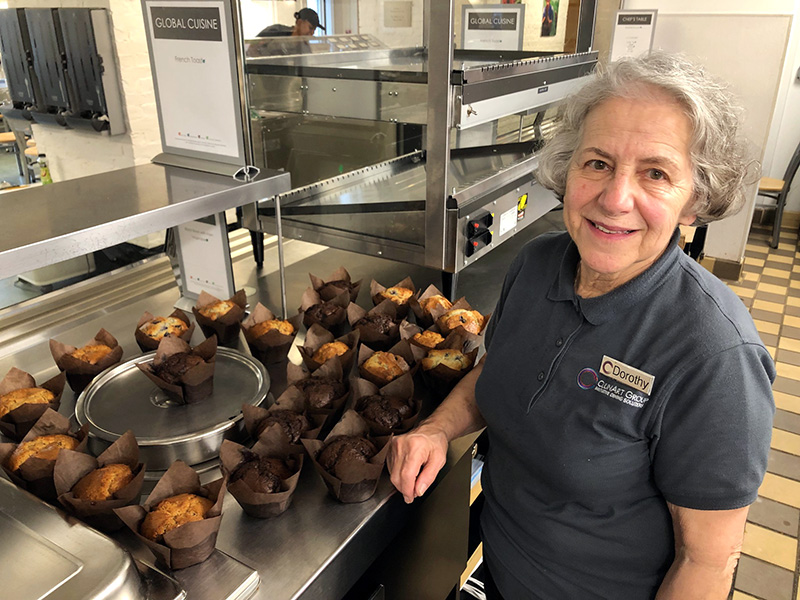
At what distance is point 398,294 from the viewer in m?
1.51

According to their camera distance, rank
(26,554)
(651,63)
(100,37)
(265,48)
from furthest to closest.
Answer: (100,37) → (265,48) → (651,63) → (26,554)

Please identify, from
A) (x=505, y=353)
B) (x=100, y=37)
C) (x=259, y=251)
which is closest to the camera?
(x=505, y=353)

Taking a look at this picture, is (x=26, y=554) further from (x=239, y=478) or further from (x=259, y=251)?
(x=259, y=251)

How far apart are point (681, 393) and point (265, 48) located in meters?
1.29

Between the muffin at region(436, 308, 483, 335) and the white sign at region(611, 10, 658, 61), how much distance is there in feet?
7.95

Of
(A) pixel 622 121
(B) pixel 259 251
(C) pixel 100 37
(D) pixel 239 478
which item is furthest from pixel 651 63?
(C) pixel 100 37

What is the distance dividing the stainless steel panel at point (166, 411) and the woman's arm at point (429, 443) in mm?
289

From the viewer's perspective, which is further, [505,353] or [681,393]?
[505,353]

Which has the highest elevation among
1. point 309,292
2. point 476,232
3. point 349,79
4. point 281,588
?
point 349,79

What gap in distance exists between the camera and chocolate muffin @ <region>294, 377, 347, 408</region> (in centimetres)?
108

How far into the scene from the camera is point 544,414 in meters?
0.95

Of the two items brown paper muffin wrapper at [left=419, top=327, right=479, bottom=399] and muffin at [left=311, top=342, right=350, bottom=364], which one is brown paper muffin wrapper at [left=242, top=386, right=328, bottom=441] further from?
brown paper muffin wrapper at [left=419, top=327, right=479, bottom=399]

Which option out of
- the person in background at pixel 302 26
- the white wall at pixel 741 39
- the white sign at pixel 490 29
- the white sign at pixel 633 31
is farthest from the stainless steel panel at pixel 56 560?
the white wall at pixel 741 39

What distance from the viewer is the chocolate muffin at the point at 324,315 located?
1.39m
